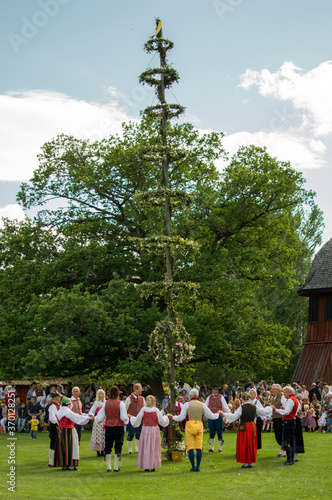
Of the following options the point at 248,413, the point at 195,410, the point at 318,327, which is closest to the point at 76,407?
the point at 195,410

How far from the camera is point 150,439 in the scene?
14031 millimetres

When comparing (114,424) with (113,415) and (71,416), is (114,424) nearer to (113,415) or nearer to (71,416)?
(113,415)

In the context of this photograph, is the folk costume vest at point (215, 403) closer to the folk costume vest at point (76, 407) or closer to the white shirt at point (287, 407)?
the white shirt at point (287, 407)

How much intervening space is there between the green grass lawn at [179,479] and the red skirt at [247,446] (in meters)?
0.26

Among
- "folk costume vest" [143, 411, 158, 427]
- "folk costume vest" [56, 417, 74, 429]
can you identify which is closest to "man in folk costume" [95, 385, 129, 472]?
"folk costume vest" [143, 411, 158, 427]

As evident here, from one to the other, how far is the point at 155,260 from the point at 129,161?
191 inches

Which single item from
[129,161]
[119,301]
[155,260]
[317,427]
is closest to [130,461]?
[317,427]

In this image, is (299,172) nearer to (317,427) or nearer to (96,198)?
(96,198)

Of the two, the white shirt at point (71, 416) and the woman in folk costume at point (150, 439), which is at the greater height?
the white shirt at point (71, 416)

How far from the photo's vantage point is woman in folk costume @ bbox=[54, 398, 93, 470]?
14281 millimetres

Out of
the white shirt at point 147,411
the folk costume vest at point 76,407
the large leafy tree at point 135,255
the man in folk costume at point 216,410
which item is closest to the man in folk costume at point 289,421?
the white shirt at point 147,411

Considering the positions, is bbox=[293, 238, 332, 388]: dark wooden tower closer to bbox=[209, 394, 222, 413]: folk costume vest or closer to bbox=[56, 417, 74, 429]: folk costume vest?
bbox=[209, 394, 222, 413]: folk costume vest

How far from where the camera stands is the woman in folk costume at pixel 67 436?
1428 centimetres

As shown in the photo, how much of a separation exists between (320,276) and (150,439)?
70.4ft
